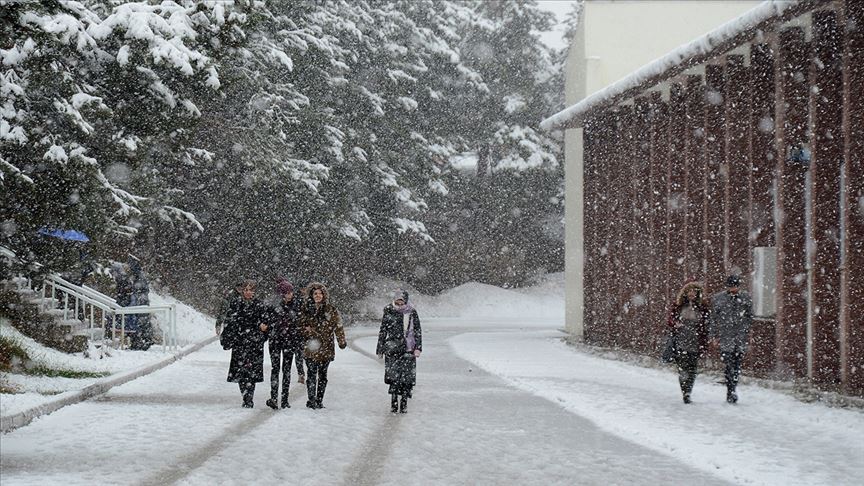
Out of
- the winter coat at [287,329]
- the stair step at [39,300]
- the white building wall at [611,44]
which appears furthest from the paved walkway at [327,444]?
the white building wall at [611,44]

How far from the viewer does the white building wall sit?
103 feet

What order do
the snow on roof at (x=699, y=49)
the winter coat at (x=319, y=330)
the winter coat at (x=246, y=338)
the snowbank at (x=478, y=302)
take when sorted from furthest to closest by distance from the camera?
1. the snowbank at (x=478, y=302)
2. the snow on roof at (x=699, y=49)
3. the winter coat at (x=246, y=338)
4. the winter coat at (x=319, y=330)

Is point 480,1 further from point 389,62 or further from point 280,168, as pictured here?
point 280,168

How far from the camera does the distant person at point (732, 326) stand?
14.3 m

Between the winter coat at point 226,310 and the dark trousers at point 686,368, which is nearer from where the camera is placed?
the dark trousers at point 686,368

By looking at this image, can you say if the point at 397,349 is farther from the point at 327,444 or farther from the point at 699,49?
the point at 699,49

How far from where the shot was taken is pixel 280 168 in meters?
32.6

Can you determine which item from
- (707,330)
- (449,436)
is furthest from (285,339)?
(707,330)

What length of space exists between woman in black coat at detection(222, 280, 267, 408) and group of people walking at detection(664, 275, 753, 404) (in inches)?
218

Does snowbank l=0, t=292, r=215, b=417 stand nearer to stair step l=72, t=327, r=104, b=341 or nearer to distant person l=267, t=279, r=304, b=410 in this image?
stair step l=72, t=327, r=104, b=341

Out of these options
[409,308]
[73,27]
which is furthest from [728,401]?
[73,27]

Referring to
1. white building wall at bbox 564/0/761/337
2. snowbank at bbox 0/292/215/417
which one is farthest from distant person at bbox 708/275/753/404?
white building wall at bbox 564/0/761/337

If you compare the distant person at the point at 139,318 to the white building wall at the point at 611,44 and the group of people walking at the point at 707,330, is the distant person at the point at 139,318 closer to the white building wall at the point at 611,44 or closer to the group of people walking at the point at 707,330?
the group of people walking at the point at 707,330

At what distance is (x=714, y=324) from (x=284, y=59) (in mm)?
20082
